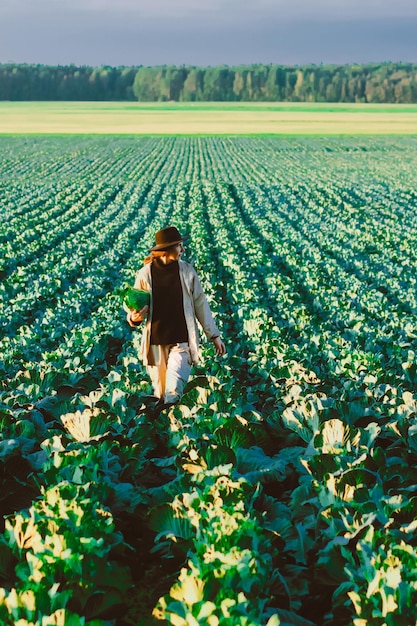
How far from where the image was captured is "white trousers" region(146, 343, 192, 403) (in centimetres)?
650

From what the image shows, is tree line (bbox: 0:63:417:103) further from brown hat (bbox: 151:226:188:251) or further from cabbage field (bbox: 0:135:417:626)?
brown hat (bbox: 151:226:188:251)

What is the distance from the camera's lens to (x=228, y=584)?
132 inches

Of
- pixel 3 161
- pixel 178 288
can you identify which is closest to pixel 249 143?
pixel 3 161

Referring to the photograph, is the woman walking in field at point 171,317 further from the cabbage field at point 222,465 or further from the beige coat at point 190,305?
the cabbage field at point 222,465

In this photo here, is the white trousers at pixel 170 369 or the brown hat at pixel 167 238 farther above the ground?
the brown hat at pixel 167 238

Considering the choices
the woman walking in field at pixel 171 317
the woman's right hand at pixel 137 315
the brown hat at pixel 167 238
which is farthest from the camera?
the woman walking in field at pixel 171 317

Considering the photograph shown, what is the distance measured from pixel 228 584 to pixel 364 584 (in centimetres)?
68

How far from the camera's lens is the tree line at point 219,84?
161125mm

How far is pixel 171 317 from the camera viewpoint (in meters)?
6.63

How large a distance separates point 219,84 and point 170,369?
174080 millimetres

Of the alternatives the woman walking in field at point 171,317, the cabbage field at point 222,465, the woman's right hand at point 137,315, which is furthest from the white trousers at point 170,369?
the woman's right hand at point 137,315

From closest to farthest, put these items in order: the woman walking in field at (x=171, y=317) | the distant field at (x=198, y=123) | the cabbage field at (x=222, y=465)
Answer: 1. the cabbage field at (x=222, y=465)
2. the woman walking in field at (x=171, y=317)
3. the distant field at (x=198, y=123)

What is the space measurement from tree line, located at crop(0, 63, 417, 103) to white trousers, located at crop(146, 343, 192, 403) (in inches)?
6224

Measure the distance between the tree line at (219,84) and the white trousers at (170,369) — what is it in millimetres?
158085
